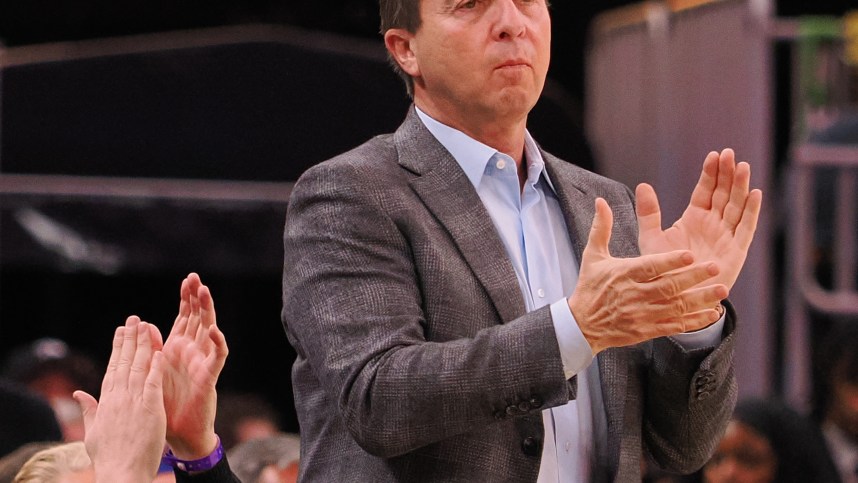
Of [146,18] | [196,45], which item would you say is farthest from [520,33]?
[146,18]

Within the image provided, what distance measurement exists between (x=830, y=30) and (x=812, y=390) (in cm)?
125

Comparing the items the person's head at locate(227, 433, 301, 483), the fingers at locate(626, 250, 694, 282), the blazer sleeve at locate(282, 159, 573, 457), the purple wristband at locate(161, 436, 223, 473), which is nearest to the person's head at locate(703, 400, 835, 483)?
the person's head at locate(227, 433, 301, 483)

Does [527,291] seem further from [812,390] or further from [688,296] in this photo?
[812,390]

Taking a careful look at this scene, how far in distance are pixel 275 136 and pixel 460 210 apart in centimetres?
422

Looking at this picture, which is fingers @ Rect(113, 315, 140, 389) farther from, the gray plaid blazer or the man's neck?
the man's neck

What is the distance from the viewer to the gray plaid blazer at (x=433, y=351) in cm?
185

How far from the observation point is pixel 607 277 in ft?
5.91

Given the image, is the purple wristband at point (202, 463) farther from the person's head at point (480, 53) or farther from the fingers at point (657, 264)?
the fingers at point (657, 264)

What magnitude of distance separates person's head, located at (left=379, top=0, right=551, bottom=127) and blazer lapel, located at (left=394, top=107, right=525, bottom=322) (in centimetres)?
7

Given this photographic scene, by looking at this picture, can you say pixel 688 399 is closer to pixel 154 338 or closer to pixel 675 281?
pixel 675 281

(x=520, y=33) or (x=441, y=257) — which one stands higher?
(x=520, y=33)

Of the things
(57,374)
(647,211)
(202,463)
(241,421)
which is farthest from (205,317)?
(57,374)

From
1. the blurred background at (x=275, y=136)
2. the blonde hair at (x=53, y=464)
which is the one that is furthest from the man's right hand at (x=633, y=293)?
the blurred background at (x=275, y=136)

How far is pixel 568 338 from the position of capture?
1.85 m
